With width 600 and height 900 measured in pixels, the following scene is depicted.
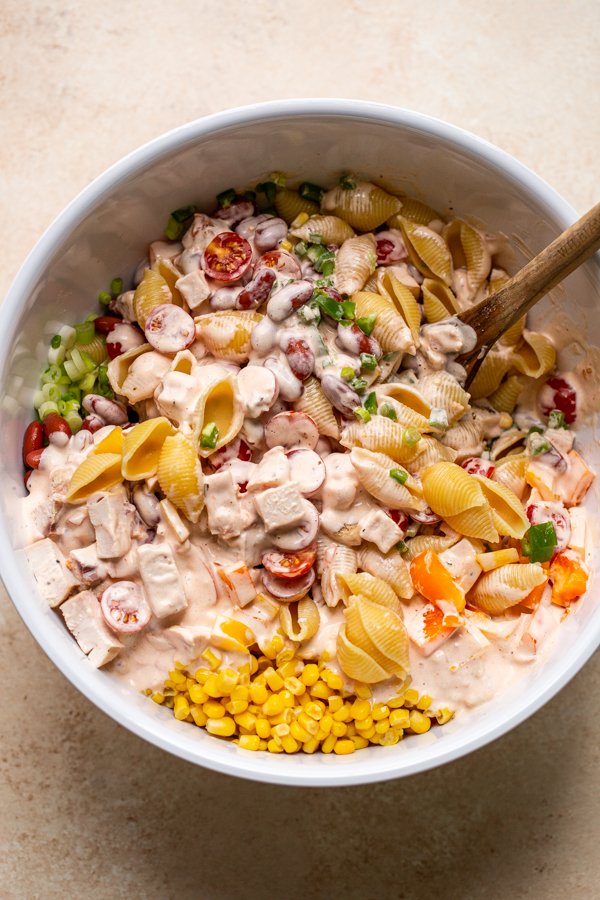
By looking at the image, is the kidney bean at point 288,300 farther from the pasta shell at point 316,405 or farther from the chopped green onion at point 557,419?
the chopped green onion at point 557,419

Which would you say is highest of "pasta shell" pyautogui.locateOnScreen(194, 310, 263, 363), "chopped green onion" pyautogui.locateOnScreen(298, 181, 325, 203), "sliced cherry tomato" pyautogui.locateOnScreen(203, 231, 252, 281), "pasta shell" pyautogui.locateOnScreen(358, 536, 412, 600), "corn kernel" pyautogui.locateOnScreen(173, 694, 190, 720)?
"chopped green onion" pyautogui.locateOnScreen(298, 181, 325, 203)

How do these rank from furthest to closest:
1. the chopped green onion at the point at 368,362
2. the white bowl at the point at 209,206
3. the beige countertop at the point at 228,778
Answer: the beige countertop at the point at 228,778, the chopped green onion at the point at 368,362, the white bowl at the point at 209,206

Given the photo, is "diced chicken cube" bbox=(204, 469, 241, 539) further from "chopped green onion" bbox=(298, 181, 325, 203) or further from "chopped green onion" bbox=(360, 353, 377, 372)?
"chopped green onion" bbox=(298, 181, 325, 203)

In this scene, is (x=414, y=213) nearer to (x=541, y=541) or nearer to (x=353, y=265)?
(x=353, y=265)

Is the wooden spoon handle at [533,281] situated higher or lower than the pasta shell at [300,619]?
higher

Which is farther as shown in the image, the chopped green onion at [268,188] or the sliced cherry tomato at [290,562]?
the chopped green onion at [268,188]

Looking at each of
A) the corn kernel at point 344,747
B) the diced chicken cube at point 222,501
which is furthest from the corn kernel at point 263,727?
the diced chicken cube at point 222,501

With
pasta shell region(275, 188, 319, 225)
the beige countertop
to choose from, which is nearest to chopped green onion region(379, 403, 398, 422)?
pasta shell region(275, 188, 319, 225)
